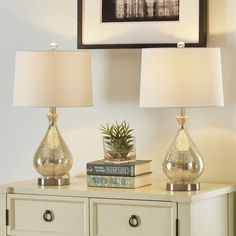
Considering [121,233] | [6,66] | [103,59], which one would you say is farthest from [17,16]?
[121,233]

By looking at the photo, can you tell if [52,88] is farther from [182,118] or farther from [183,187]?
[183,187]

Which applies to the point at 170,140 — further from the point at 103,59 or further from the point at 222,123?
the point at 103,59

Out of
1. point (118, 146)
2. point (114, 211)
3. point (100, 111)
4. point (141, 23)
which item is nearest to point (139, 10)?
point (141, 23)

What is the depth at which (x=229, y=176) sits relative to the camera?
2797 mm

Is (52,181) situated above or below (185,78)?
below

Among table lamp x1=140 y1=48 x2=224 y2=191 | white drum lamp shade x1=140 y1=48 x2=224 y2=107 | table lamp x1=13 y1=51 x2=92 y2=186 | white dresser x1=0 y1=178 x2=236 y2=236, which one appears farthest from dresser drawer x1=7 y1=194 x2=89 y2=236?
white drum lamp shade x1=140 y1=48 x2=224 y2=107

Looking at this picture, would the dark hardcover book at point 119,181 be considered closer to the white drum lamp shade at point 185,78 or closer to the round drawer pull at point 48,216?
the round drawer pull at point 48,216

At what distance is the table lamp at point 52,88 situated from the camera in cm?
272

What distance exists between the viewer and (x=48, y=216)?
106 inches

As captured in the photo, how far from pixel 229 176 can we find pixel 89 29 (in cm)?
76

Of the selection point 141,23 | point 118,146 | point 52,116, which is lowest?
point 118,146


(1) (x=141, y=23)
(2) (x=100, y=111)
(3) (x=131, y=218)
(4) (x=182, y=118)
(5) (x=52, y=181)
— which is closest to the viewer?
(3) (x=131, y=218)

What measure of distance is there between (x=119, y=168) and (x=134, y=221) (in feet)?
0.68

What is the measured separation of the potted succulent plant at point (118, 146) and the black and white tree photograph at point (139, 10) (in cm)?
43
